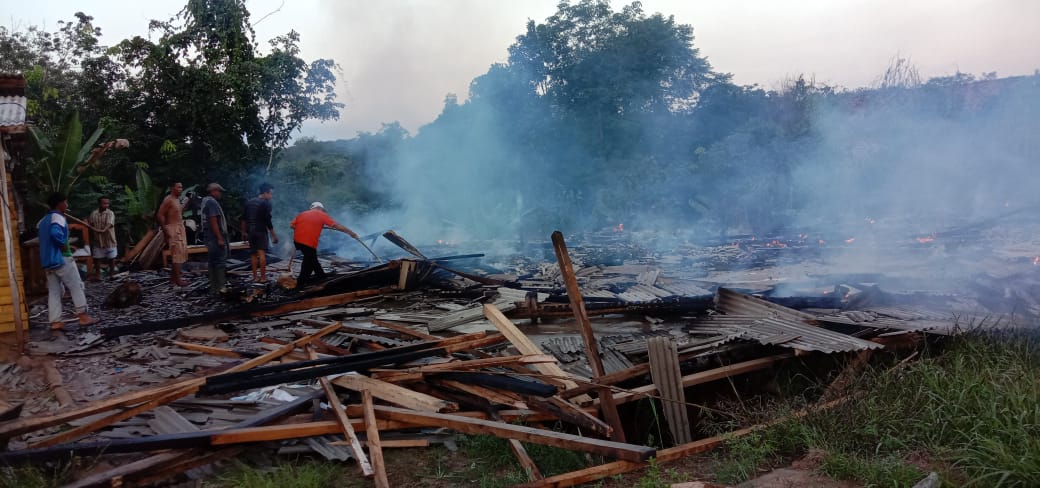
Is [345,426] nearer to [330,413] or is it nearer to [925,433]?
[330,413]

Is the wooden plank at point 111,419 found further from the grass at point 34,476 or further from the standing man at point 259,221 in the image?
the standing man at point 259,221

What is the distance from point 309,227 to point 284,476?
634 centimetres

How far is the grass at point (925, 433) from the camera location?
11.0 feet

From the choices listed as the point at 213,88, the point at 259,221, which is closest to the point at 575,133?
the point at 213,88

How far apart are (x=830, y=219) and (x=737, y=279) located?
424 inches

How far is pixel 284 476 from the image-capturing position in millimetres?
3631

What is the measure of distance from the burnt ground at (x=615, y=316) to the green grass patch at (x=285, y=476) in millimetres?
400

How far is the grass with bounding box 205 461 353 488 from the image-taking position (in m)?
3.54

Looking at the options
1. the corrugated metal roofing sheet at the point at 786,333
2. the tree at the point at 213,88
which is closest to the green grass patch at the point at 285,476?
the corrugated metal roofing sheet at the point at 786,333

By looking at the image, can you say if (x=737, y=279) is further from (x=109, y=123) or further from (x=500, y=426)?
(x=109, y=123)

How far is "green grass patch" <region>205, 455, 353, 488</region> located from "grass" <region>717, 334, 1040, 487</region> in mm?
2500

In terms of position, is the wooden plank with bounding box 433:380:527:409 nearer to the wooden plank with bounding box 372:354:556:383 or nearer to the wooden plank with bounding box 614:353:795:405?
the wooden plank with bounding box 372:354:556:383

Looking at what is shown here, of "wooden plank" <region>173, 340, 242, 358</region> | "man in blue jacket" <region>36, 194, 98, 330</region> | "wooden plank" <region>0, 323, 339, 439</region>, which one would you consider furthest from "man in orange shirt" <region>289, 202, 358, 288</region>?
"wooden plank" <region>0, 323, 339, 439</region>

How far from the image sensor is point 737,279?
10.5 meters
